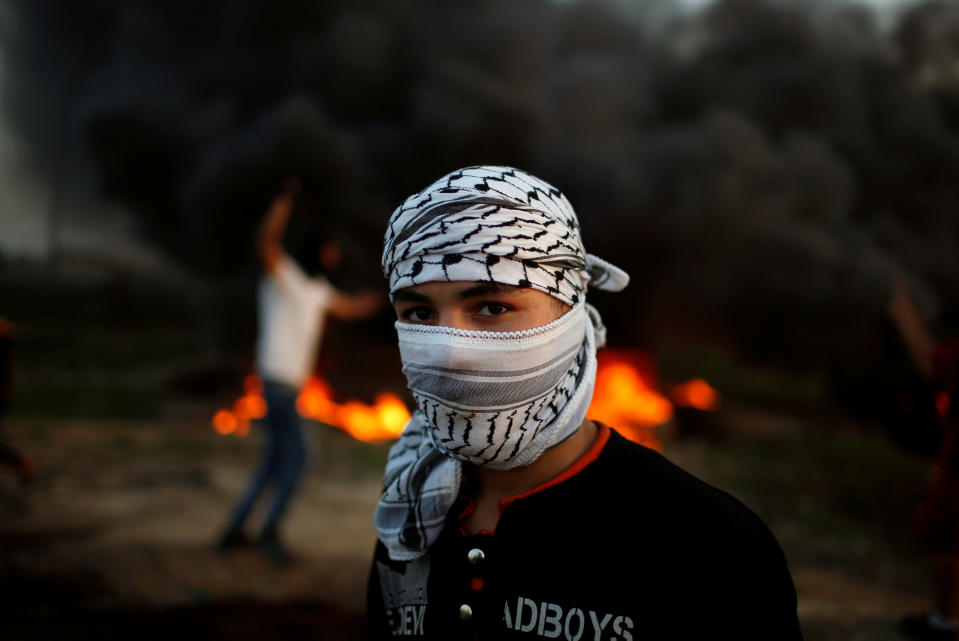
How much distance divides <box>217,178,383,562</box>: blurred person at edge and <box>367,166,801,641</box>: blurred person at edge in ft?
10.7

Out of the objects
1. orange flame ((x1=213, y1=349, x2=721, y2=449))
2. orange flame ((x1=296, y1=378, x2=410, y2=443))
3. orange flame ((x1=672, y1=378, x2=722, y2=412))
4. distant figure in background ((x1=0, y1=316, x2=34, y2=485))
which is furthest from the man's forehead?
orange flame ((x1=672, y1=378, x2=722, y2=412))

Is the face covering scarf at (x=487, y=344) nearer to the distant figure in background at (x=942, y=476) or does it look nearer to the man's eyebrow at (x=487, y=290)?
the man's eyebrow at (x=487, y=290)

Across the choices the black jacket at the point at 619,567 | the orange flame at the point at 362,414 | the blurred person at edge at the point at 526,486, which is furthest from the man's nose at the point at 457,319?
the orange flame at the point at 362,414

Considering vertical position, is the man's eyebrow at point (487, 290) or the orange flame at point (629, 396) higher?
the orange flame at point (629, 396)

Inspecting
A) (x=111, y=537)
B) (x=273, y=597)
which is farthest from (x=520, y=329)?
(x=111, y=537)

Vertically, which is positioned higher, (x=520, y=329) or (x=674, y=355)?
(x=674, y=355)

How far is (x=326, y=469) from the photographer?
866cm

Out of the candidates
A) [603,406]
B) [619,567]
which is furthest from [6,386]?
[603,406]

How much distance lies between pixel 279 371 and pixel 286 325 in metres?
0.35

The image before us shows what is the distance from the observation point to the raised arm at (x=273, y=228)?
15.8 feet

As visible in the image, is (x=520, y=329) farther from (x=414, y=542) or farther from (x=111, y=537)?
(x=111, y=537)

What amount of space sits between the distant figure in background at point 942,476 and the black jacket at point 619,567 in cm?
337

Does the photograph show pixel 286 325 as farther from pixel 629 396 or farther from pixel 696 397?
pixel 696 397

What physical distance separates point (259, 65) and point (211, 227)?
5.39m
